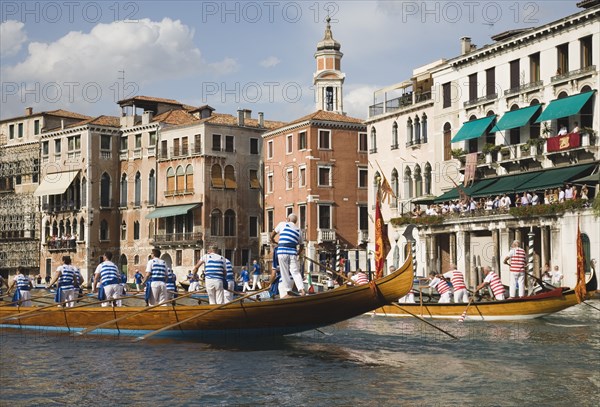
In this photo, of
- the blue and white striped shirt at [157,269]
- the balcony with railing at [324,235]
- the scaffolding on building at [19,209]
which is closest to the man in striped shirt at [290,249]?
the blue and white striped shirt at [157,269]

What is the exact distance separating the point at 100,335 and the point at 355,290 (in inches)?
255

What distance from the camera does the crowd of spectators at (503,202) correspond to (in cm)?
3494

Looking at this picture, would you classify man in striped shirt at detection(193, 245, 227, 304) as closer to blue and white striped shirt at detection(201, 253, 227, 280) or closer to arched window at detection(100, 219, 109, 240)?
blue and white striped shirt at detection(201, 253, 227, 280)

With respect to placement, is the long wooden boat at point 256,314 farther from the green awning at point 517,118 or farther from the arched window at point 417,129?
the arched window at point 417,129

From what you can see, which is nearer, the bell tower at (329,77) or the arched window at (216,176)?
the arched window at (216,176)

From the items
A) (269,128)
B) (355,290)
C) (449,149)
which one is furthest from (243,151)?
(355,290)

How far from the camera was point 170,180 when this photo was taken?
60531mm

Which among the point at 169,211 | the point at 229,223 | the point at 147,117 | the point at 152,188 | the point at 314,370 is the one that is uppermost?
the point at 147,117

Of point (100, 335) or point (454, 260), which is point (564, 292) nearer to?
point (100, 335)

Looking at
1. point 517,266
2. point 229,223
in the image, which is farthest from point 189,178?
point 517,266

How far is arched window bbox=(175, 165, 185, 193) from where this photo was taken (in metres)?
59.6

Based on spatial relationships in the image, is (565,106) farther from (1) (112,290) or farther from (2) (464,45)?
(1) (112,290)

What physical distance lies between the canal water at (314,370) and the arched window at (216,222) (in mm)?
37671

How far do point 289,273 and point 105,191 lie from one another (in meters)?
47.9
